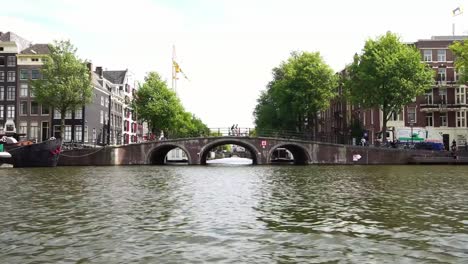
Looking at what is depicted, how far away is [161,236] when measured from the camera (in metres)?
10.5

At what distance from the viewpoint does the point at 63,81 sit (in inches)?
2143

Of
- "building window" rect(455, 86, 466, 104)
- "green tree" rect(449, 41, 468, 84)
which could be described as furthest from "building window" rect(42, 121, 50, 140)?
"building window" rect(455, 86, 466, 104)

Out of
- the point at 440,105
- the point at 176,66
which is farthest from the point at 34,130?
the point at 176,66

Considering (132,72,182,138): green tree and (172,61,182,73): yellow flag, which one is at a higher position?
(172,61,182,73): yellow flag

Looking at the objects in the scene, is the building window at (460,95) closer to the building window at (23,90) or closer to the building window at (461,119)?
the building window at (461,119)

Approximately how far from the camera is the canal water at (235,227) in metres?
8.75

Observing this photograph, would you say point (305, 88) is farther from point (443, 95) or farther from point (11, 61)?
point (11, 61)

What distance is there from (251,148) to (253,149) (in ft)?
2.38

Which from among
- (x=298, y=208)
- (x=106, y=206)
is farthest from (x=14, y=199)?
(x=298, y=208)

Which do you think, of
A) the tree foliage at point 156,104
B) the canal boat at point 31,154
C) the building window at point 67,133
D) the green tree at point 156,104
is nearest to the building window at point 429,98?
the tree foliage at point 156,104

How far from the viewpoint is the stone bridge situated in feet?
177

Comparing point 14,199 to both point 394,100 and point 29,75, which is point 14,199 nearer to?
point 394,100

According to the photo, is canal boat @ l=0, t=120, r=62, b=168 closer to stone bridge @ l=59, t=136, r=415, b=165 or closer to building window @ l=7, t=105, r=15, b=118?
stone bridge @ l=59, t=136, r=415, b=165

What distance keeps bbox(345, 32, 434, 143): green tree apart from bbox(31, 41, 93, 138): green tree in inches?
1247
